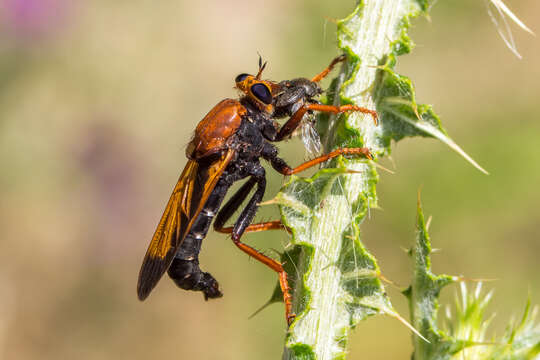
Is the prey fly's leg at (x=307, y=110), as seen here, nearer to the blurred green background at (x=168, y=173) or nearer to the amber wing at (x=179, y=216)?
the amber wing at (x=179, y=216)

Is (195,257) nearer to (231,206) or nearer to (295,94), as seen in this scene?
(231,206)

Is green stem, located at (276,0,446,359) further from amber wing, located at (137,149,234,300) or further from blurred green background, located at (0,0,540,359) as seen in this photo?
blurred green background, located at (0,0,540,359)

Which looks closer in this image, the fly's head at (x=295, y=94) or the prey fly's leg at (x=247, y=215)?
the fly's head at (x=295, y=94)

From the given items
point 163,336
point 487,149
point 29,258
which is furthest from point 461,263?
point 29,258

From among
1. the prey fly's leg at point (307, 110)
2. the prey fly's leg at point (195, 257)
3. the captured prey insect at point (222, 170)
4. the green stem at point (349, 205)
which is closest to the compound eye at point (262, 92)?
the captured prey insect at point (222, 170)

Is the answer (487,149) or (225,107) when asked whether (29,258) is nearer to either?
(225,107)

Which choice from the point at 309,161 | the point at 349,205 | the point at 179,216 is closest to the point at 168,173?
the point at 179,216
